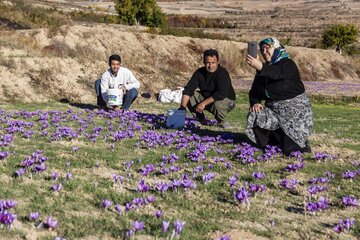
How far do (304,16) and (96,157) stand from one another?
119m

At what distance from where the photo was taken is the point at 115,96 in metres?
12.8

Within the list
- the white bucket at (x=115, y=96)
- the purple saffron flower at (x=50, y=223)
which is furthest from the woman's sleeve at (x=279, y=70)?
the white bucket at (x=115, y=96)

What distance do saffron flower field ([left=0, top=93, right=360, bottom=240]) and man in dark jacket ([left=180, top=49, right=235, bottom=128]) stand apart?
54.4 inches

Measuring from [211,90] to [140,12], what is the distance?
62.5 m

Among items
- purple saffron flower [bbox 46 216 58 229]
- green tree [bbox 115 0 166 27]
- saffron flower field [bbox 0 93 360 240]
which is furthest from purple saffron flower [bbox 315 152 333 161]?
green tree [bbox 115 0 166 27]

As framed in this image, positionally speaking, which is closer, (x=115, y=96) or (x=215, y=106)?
(x=215, y=106)

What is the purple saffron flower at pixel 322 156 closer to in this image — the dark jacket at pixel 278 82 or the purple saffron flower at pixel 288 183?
the dark jacket at pixel 278 82

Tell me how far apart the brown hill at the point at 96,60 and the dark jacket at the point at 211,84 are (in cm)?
870

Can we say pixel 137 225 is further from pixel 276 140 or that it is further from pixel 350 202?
pixel 276 140

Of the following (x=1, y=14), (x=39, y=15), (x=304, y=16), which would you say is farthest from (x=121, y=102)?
(x=304, y=16)

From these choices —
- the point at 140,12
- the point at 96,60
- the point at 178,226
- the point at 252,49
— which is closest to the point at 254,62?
the point at 252,49

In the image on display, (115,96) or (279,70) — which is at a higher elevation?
(279,70)

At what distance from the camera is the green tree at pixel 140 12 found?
69.1 metres

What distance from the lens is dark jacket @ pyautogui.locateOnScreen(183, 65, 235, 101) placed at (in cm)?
1083
